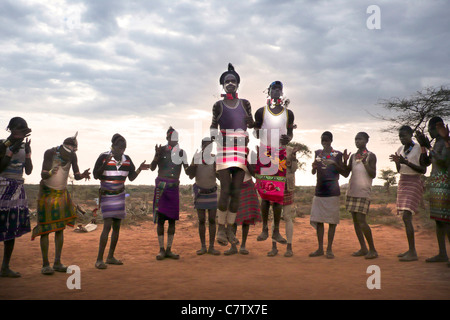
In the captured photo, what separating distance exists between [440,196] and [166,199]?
5.80 m

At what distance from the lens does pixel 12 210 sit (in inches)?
237

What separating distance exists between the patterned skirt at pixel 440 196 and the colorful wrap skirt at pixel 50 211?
741 cm

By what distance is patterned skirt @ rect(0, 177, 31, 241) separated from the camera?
5.90 metres

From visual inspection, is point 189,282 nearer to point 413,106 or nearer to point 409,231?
point 409,231

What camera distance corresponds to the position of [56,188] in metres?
6.41

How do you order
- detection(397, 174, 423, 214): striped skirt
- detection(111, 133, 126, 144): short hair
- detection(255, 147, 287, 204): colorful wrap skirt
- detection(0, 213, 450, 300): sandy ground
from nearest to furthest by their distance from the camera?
detection(0, 213, 450, 300): sandy ground
detection(111, 133, 126, 144): short hair
detection(255, 147, 287, 204): colorful wrap skirt
detection(397, 174, 423, 214): striped skirt

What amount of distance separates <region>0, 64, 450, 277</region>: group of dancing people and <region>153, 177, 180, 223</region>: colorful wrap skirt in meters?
0.02

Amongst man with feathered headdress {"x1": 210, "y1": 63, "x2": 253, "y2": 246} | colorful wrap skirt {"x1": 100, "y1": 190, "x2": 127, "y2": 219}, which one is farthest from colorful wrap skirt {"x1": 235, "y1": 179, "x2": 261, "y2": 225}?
colorful wrap skirt {"x1": 100, "y1": 190, "x2": 127, "y2": 219}

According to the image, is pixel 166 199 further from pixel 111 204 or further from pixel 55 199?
pixel 55 199

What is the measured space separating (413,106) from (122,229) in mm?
18309

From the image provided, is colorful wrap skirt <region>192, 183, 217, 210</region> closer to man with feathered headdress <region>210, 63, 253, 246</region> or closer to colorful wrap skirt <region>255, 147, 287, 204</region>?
colorful wrap skirt <region>255, 147, 287, 204</region>

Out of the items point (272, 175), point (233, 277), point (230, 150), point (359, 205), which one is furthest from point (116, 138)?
point (359, 205)

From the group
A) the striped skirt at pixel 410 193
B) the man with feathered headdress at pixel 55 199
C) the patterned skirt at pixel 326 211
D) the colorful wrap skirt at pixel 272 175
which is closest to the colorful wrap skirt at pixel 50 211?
the man with feathered headdress at pixel 55 199

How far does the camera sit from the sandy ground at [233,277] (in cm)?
486
